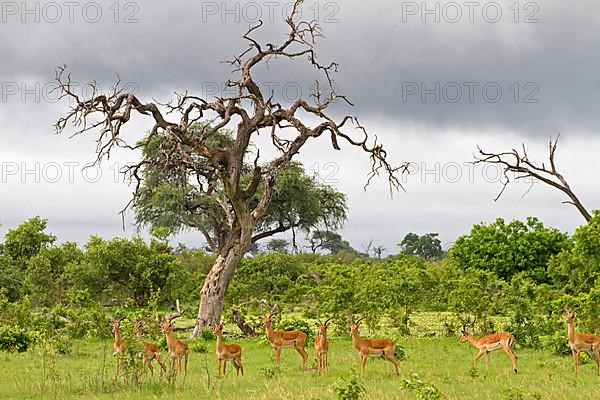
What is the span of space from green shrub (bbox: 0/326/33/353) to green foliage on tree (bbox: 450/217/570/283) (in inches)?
651

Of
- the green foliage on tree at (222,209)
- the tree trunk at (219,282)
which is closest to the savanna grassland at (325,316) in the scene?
the tree trunk at (219,282)

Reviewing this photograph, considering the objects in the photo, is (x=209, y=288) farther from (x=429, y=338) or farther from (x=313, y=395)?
(x=313, y=395)

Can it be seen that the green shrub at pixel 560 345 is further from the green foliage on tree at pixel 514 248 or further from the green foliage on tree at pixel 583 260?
the green foliage on tree at pixel 514 248

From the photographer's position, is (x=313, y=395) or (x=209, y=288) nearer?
(x=313, y=395)

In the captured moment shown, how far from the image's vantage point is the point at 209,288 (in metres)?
21.9

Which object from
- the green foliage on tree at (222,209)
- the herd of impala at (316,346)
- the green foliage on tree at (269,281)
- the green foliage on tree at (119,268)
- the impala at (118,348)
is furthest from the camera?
the green foliage on tree at (222,209)

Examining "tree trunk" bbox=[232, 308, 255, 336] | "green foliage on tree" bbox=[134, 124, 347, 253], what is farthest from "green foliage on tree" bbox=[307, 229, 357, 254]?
"tree trunk" bbox=[232, 308, 255, 336]

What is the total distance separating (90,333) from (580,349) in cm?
1331

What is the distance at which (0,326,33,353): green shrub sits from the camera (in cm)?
1855

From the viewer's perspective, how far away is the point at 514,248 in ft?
93.6

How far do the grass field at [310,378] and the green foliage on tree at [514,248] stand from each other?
433 inches

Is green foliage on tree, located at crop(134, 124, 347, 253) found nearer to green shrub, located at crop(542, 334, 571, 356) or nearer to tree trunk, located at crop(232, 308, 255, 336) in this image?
tree trunk, located at crop(232, 308, 255, 336)

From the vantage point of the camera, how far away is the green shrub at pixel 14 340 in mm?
18547

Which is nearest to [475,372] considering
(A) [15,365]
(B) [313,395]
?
(B) [313,395]
